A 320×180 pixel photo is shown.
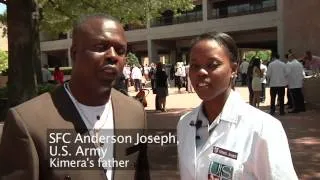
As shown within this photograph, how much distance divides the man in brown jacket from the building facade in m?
28.7

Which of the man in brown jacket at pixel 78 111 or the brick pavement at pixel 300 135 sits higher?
the man in brown jacket at pixel 78 111

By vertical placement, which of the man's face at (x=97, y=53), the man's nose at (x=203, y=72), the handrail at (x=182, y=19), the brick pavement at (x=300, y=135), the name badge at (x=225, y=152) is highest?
the handrail at (x=182, y=19)

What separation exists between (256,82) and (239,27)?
1090 inches

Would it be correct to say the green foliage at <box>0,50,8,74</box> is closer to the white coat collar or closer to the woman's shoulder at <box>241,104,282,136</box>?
the white coat collar

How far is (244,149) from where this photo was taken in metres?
2.28

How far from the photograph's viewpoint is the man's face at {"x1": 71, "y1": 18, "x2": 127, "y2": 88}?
7.18 feet

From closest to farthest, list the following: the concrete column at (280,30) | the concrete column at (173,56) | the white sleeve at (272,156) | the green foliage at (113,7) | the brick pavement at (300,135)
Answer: the white sleeve at (272,156), the brick pavement at (300,135), the green foliage at (113,7), the concrete column at (280,30), the concrete column at (173,56)

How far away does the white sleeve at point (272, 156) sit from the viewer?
2.22 metres

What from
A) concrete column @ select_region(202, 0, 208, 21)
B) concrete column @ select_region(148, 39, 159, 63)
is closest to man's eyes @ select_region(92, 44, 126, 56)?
concrete column @ select_region(202, 0, 208, 21)

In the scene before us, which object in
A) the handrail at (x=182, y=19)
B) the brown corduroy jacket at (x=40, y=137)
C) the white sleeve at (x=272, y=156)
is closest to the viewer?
the brown corduroy jacket at (x=40, y=137)

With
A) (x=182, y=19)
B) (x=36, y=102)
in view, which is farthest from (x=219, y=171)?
(x=182, y=19)

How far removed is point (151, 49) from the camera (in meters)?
51.6

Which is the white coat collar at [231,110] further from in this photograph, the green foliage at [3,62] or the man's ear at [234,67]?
the green foliage at [3,62]

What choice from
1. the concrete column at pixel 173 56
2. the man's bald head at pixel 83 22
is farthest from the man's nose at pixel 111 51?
the concrete column at pixel 173 56
